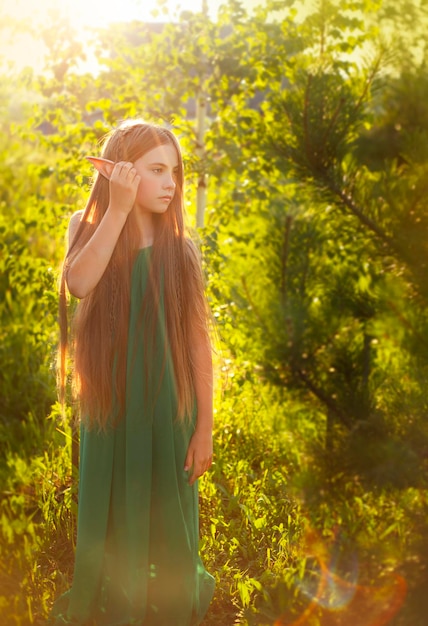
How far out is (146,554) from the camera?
1949mm

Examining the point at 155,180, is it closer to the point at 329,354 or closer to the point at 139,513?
the point at 329,354

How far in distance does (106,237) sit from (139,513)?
75cm

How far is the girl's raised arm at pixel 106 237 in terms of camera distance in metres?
1.82

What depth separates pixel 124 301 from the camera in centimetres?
195

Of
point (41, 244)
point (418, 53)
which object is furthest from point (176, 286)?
point (41, 244)

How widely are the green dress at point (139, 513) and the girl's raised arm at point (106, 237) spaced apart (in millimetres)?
154

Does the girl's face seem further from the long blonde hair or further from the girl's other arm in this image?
the girl's other arm

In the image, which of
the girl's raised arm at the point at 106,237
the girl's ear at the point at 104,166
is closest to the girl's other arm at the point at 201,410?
the girl's raised arm at the point at 106,237

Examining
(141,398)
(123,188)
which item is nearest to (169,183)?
(123,188)

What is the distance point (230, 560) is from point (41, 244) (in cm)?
485

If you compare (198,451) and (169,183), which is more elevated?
(169,183)

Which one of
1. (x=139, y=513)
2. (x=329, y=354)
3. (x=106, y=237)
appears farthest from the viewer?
(x=329, y=354)

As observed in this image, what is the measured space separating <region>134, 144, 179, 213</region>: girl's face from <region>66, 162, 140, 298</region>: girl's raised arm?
0.06 m

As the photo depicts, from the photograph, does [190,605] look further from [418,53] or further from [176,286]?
[418,53]
